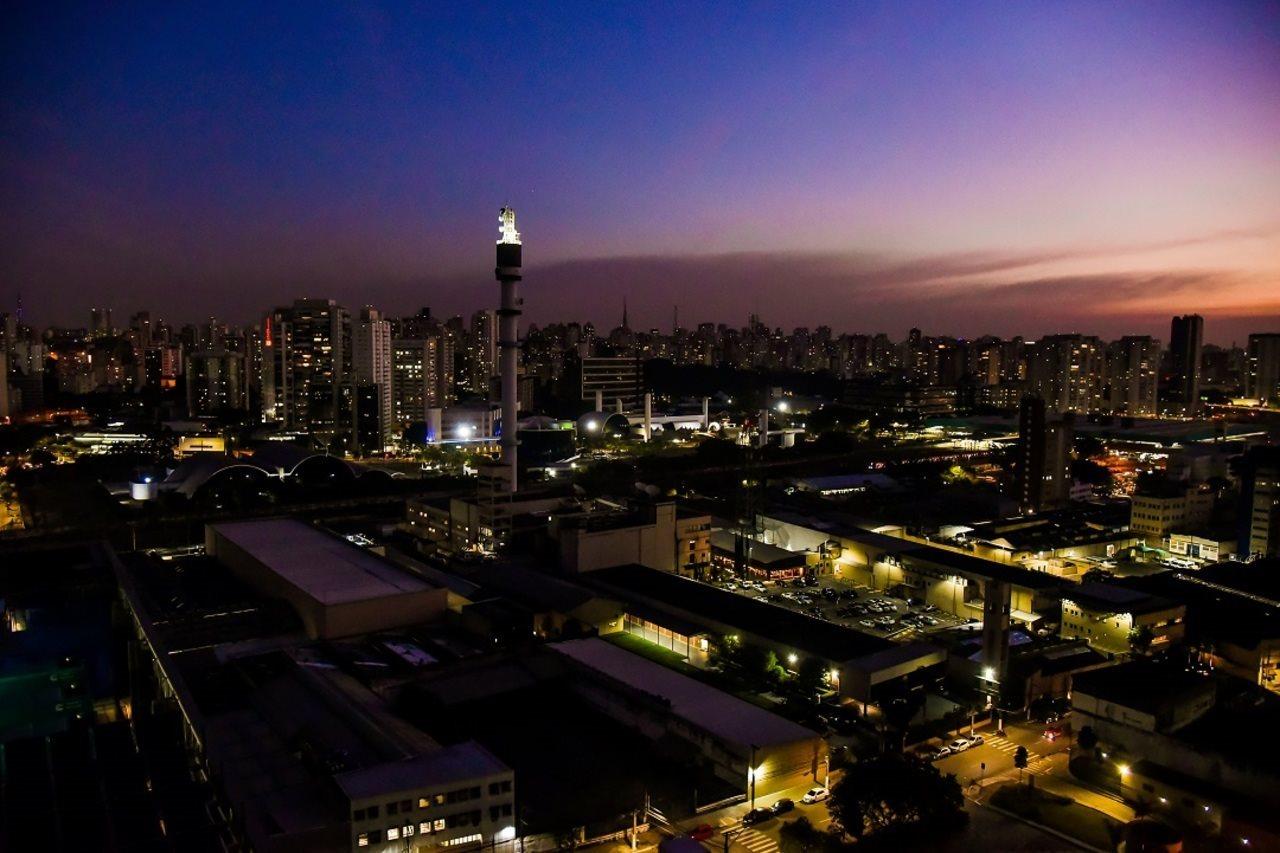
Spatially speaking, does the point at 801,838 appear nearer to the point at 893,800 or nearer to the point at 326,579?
the point at 893,800

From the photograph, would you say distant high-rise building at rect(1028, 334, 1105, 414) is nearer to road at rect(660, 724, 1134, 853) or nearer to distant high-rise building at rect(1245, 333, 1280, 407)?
distant high-rise building at rect(1245, 333, 1280, 407)

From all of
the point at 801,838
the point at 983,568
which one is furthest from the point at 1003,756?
the point at 983,568

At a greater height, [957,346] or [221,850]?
[957,346]

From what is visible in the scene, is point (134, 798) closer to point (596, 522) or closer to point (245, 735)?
point (245, 735)

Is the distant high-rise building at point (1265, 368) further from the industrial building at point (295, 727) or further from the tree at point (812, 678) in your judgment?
the industrial building at point (295, 727)

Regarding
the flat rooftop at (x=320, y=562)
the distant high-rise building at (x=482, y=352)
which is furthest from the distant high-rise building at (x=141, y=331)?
the flat rooftop at (x=320, y=562)

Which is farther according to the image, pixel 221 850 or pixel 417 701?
pixel 417 701

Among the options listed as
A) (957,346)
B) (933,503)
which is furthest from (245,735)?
(957,346)
